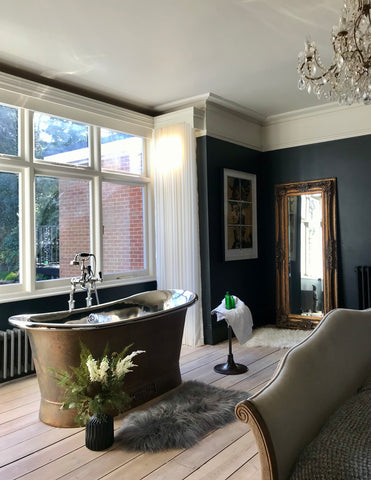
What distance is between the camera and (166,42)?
3.36 metres

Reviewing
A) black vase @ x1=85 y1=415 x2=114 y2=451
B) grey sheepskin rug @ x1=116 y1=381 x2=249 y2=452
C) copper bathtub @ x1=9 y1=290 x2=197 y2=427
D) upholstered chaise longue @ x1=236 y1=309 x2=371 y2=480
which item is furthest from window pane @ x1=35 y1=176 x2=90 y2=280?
upholstered chaise longue @ x1=236 y1=309 x2=371 y2=480

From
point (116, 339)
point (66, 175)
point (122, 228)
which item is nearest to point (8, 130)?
point (66, 175)

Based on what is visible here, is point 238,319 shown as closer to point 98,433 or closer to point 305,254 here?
point 98,433

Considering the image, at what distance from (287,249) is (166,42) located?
3131 mm

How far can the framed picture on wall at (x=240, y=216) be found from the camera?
5.10m

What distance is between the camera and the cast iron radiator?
15.5ft

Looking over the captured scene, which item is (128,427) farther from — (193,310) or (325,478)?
(193,310)

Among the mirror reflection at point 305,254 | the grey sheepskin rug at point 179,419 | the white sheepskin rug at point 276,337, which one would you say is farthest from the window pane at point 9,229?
the mirror reflection at point 305,254

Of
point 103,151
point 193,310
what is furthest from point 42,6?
point 193,310

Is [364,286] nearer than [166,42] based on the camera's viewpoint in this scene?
No

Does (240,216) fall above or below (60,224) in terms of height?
above

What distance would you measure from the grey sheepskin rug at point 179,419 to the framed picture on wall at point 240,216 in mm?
2119

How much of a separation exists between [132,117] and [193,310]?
7.82ft

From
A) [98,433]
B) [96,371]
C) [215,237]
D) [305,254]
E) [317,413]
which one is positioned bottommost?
[98,433]
